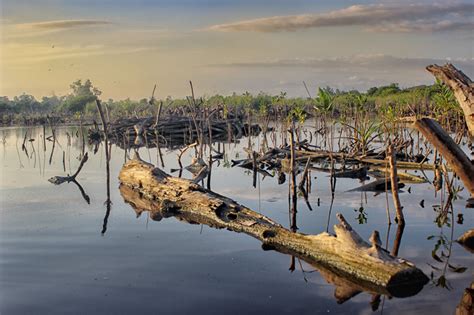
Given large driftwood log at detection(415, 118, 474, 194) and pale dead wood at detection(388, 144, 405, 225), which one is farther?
pale dead wood at detection(388, 144, 405, 225)

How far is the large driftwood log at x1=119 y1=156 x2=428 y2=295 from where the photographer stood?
727 centimetres

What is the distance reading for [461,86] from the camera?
878cm

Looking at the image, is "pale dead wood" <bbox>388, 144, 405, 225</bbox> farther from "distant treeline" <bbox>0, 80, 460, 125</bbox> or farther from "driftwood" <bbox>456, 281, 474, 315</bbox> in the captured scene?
"distant treeline" <bbox>0, 80, 460, 125</bbox>

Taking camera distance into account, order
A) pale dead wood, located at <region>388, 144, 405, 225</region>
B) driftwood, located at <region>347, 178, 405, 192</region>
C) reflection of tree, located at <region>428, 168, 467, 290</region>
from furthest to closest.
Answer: driftwood, located at <region>347, 178, 405, 192</region> → pale dead wood, located at <region>388, 144, 405, 225</region> → reflection of tree, located at <region>428, 168, 467, 290</region>

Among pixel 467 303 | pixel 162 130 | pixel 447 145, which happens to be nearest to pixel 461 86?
pixel 447 145

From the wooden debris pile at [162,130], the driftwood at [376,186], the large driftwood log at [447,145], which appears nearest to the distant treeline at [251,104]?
the wooden debris pile at [162,130]

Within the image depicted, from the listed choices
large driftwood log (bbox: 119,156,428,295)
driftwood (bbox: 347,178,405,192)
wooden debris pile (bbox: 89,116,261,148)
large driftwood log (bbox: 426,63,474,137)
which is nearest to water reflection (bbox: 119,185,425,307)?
large driftwood log (bbox: 119,156,428,295)

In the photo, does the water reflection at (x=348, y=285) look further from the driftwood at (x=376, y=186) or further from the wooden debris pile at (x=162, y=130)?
the wooden debris pile at (x=162, y=130)

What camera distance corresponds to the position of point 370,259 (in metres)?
7.38

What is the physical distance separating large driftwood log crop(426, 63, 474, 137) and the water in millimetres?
2146

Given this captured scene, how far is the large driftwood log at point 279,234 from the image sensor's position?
727 centimetres

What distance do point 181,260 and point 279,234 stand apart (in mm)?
1615

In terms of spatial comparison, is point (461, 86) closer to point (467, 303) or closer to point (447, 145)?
point (447, 145)

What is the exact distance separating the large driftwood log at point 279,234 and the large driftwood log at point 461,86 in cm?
277
